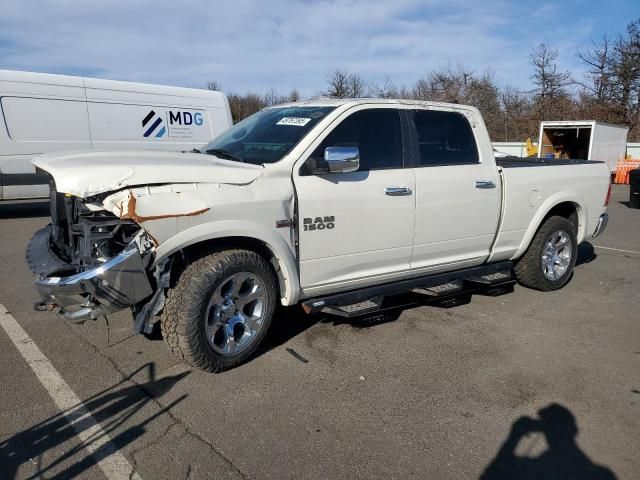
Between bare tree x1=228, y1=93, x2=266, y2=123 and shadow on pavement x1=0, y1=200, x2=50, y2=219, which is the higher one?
bare tree x1=228, y1=93, x2=266, y2=123

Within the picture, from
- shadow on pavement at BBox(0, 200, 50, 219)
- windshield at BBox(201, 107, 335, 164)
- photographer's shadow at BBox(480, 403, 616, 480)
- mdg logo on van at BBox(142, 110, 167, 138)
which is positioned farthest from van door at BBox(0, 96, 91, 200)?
photographer's shadow at BBox(480, 403, 616, 480)

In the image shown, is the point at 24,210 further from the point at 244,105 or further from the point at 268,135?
the point at 244,105

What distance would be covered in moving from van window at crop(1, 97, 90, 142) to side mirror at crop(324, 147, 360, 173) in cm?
809

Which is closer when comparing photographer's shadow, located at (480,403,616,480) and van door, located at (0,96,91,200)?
photographer's shadow, located at (480,403,616,480)

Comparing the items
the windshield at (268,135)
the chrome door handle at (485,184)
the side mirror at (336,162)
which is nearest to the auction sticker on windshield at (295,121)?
the windshield at (268,135)

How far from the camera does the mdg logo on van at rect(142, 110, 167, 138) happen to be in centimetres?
1138

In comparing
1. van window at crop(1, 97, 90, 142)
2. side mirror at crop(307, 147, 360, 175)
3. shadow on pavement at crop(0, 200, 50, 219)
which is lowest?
shadow on pavement at crop(0, 200, 50, 219)

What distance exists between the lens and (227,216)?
11.9 ft

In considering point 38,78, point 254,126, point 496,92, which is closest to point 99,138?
point 38,78

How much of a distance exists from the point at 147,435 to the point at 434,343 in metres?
2.43

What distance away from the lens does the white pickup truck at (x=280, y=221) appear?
3.46 m

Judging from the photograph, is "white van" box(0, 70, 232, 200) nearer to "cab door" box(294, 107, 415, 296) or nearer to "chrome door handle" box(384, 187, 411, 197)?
"cab door" box(294, 107, 415, 296)

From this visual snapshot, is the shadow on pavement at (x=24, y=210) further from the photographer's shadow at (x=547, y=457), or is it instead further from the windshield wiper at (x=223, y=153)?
the photographer's shadow at (x=547, y=457)

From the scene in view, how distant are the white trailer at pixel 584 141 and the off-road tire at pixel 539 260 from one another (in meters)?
16.5
